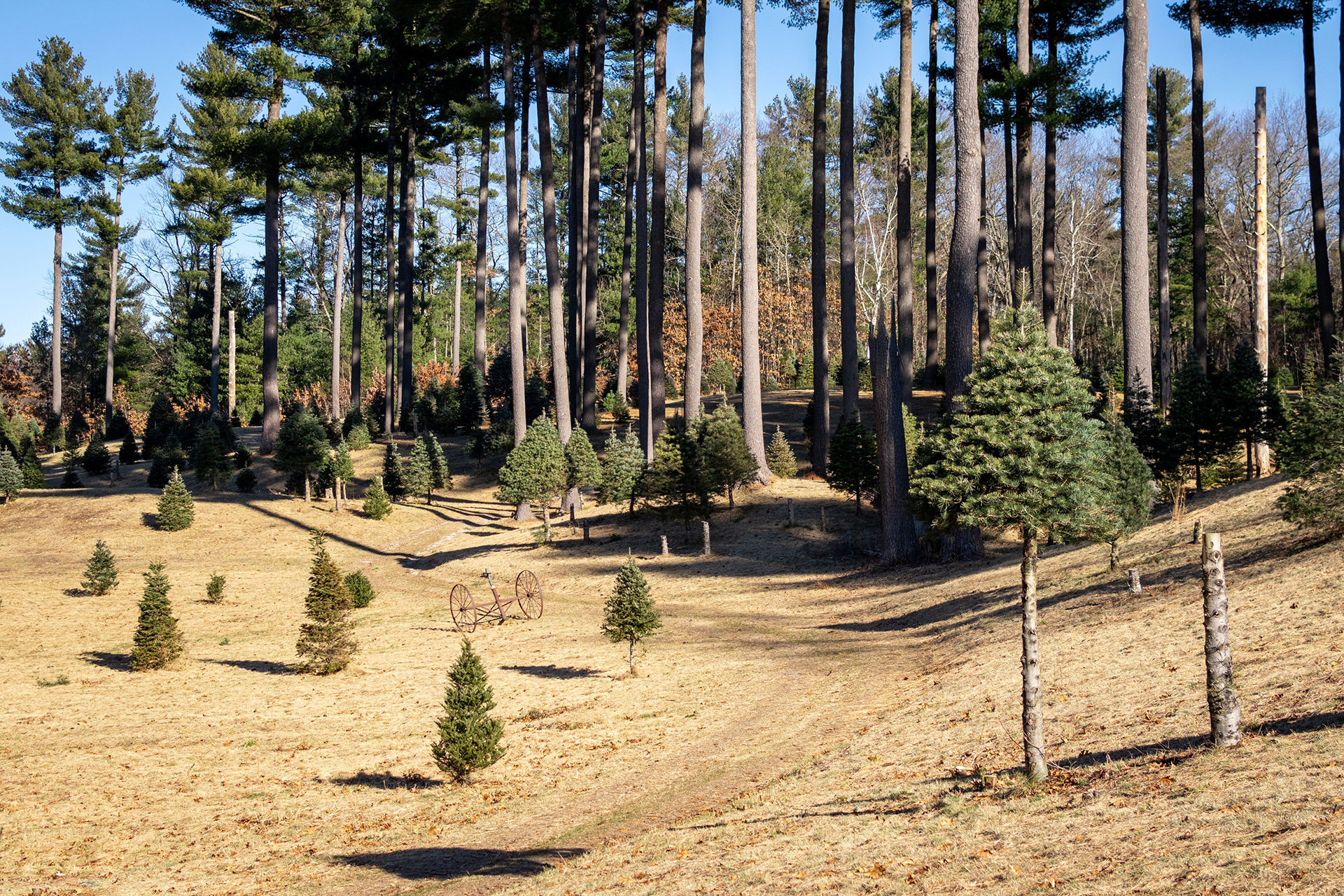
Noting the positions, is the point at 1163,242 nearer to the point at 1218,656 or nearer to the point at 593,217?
the point at 593,217

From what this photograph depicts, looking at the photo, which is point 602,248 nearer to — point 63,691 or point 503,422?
point 503,422

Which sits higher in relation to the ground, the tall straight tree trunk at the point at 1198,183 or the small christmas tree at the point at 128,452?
the tall straight tree trunk at the point at 1198,183

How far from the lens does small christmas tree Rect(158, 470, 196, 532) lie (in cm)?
3056

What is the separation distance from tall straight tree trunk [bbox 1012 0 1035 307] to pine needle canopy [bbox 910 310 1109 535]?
14.8 meters

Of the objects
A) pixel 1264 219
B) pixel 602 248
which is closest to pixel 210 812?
pixel 1264 219

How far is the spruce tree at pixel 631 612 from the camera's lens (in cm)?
1656

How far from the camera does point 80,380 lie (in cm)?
7425

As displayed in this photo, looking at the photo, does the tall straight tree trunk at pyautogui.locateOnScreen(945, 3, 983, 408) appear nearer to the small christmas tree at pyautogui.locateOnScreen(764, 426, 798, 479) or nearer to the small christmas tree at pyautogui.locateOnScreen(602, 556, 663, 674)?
the small christmas tree at pyautogui.locateOnScreen(602, 556, 663, 674)

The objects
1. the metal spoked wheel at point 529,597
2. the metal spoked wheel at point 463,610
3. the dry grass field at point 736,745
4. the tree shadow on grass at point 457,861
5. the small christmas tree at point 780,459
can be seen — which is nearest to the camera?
the dry grass field at point 736,745

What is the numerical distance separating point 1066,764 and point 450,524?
28.1m

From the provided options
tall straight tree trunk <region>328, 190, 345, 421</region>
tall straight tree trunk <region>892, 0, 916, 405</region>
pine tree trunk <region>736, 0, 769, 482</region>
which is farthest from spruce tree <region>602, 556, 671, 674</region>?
tall straight tree trunk <region>328, 190, 345, 421</region>

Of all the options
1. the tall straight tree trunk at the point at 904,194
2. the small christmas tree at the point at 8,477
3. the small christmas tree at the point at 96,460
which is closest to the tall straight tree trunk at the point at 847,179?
the tall straight tree trunk at the point at 904,194

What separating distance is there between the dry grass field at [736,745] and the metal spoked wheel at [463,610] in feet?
1.38

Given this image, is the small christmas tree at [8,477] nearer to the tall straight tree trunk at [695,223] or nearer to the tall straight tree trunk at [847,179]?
the tall straight tree trunk at [695,223]
